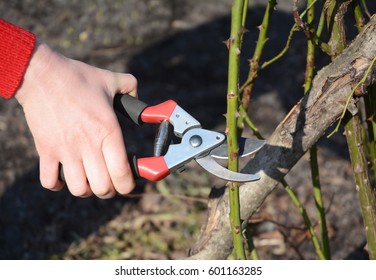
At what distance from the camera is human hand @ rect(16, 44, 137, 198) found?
1.65 meters

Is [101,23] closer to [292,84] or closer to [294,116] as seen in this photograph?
[292,84]

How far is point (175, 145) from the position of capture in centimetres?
184

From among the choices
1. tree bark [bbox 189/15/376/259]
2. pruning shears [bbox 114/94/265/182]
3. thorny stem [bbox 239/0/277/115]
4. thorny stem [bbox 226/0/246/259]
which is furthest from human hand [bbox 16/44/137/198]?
thorny stem [bbox 239/0/277/115]

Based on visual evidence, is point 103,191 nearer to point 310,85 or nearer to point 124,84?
point 124,84

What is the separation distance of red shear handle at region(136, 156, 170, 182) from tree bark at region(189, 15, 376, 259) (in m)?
0.24

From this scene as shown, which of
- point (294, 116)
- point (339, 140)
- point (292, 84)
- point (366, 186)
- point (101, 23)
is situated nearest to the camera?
point (294, 116)

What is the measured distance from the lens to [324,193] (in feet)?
10.7

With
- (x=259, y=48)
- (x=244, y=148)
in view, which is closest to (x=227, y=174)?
(x=244, y=148)

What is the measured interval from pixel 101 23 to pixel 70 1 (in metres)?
0.25

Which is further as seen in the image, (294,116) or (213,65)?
(213,65)

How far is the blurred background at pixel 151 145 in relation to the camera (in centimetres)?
307

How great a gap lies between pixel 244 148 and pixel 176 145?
6.6 inches

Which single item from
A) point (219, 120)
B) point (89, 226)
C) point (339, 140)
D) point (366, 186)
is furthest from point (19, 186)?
point (366, 186)

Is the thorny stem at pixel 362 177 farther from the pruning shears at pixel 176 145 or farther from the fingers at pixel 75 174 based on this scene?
the fingers at pixel 75 174
